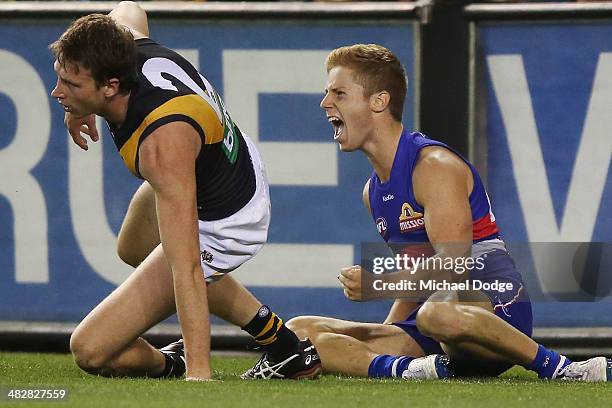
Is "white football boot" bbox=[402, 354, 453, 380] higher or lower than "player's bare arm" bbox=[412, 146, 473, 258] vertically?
lower

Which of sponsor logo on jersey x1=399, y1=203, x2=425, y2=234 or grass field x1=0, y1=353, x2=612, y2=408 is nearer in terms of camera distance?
grass field x1=0, y1=353, x2=612, y2=408

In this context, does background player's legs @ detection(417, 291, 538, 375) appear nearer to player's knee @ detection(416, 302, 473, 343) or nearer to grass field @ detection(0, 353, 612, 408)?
player's knee @ detection(416, 302, 473, 343)

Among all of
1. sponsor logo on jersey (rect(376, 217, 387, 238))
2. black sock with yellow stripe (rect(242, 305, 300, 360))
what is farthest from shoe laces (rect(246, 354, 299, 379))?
sponsor logo on jersey (rect(376, 217, 387, 238))

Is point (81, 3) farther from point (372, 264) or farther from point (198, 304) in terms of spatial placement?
point (198, 304)

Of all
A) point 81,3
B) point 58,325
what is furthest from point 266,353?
point 81,3

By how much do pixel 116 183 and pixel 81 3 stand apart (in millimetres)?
931

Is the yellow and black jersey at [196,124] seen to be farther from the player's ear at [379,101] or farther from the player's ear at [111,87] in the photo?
the player's ear at [379,101]

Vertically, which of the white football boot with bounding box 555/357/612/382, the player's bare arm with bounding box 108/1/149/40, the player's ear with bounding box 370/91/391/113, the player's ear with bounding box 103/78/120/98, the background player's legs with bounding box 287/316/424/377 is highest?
the player's bare arm with bounding box 108/1/149/40

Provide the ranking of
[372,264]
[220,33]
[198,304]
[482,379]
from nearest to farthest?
[198,304], [482,379], [372,264], [220,33]

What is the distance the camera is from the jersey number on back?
5.08 meters

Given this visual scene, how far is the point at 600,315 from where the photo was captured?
639 centimetres

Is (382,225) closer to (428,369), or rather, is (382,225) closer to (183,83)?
Result: (428,369)

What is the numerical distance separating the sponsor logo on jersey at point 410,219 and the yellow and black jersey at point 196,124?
64cm

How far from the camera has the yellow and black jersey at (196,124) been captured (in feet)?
16.2
